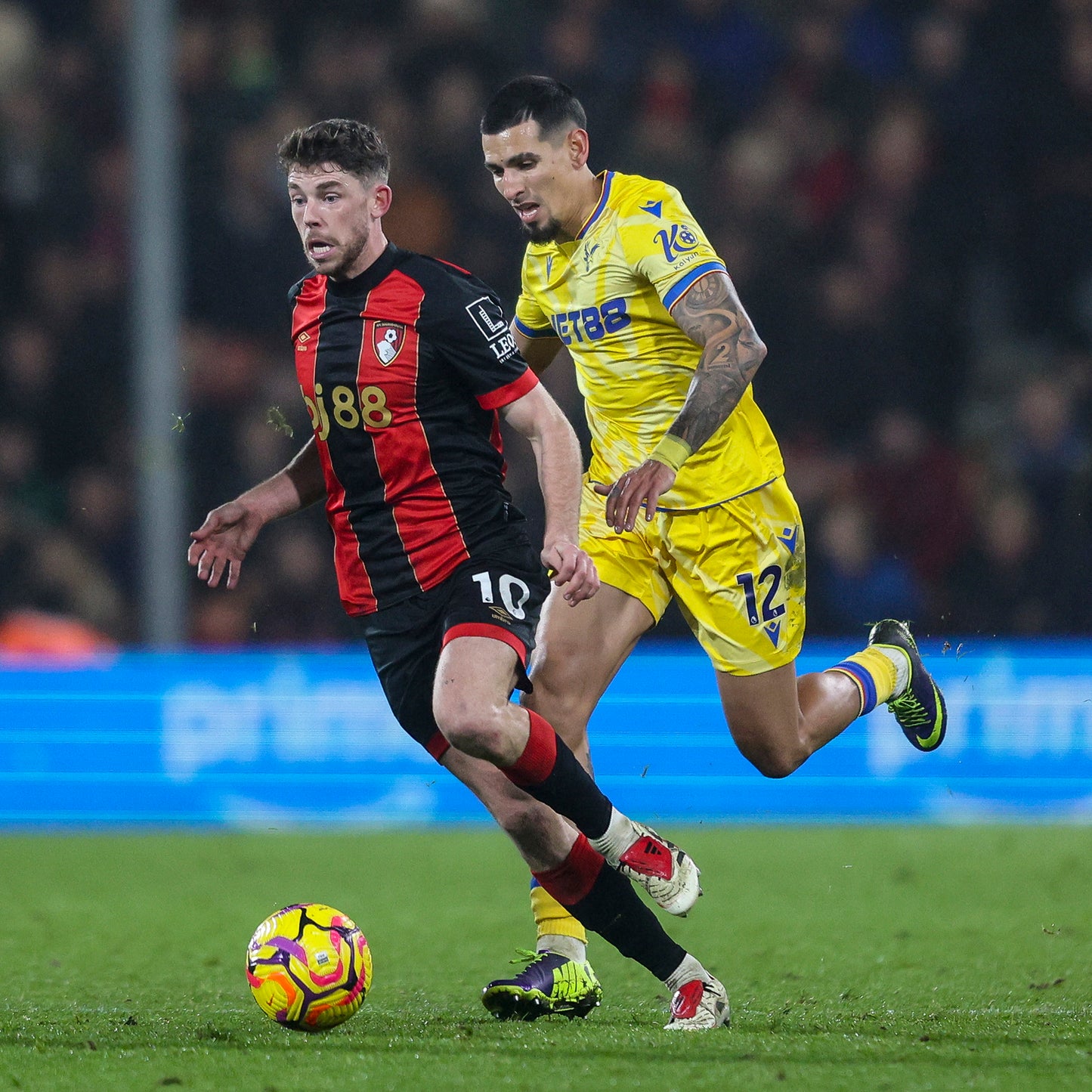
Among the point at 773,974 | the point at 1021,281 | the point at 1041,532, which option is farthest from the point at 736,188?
the point at 773,974

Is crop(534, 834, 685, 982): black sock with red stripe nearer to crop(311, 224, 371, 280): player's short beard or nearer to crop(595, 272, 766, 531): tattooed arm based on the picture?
crop(595, 272, 766, 531): tattooed arm

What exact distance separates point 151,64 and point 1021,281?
192 inches

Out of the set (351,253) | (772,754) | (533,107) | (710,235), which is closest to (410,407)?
(351,253)

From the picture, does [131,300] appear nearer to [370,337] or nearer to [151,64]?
[151,64]

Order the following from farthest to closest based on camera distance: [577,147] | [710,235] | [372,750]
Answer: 1. [710,235]
2. [372,750]
3. [577,147]

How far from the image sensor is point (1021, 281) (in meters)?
9.84

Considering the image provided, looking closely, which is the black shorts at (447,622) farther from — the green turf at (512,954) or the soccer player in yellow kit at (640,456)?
the green turf at (512,954)

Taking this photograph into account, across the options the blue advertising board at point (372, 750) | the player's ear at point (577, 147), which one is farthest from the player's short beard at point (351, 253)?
the blue advertising board at point (372, 750)

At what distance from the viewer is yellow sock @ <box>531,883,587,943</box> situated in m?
4.35

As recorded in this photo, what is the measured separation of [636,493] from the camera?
13.0 feet

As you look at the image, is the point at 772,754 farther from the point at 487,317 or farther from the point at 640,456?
the point at 487,317

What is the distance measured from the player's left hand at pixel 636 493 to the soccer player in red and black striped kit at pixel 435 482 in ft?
0.34

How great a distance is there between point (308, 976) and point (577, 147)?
217 centimetres

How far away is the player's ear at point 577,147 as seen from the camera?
4465 millimetres
